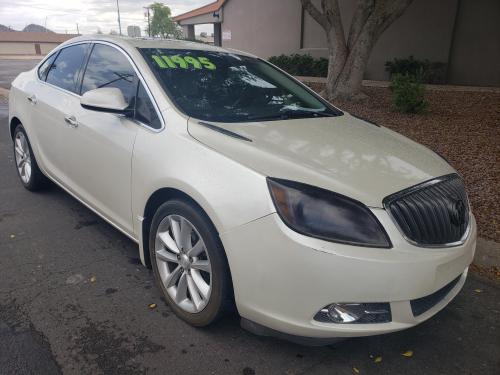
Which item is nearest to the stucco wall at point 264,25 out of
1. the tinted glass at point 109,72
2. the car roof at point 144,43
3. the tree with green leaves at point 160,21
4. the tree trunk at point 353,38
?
the tree trunk at point 353,38

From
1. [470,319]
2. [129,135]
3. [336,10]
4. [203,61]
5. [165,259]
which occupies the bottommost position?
[470,319]

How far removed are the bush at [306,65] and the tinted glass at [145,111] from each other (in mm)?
15174

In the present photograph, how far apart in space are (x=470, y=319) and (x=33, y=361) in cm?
259

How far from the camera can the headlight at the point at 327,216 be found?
199 cm

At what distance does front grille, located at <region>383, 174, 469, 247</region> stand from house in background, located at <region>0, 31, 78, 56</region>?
69438 millimetres

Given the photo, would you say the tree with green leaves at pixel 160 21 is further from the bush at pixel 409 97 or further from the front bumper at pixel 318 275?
the front bumper at pixel 318 275

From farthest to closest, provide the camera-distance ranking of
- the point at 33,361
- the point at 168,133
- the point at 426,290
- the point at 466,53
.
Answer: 1. the point at 466,53
2. the point at 168,133
3. the point at 33,361
4. the point at 426,290

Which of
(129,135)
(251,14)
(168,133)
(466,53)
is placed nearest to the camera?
(168,133)

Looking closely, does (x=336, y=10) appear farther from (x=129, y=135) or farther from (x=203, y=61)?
(x=129, y=135)

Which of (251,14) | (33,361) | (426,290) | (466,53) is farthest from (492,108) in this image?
(251,14)

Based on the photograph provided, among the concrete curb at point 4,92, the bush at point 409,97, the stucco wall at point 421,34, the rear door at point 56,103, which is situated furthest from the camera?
the stucco wall at point 421,34

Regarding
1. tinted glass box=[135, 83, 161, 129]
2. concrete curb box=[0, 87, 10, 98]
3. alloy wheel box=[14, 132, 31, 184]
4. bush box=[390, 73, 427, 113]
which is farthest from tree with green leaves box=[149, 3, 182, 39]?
tinted glass box=[135, 83, 161, 129]

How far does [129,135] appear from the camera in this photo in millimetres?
2865

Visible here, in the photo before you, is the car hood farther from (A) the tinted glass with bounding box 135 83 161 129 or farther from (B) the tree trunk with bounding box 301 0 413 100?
(B) the tree trunk with bounding box 301 0 413 100
